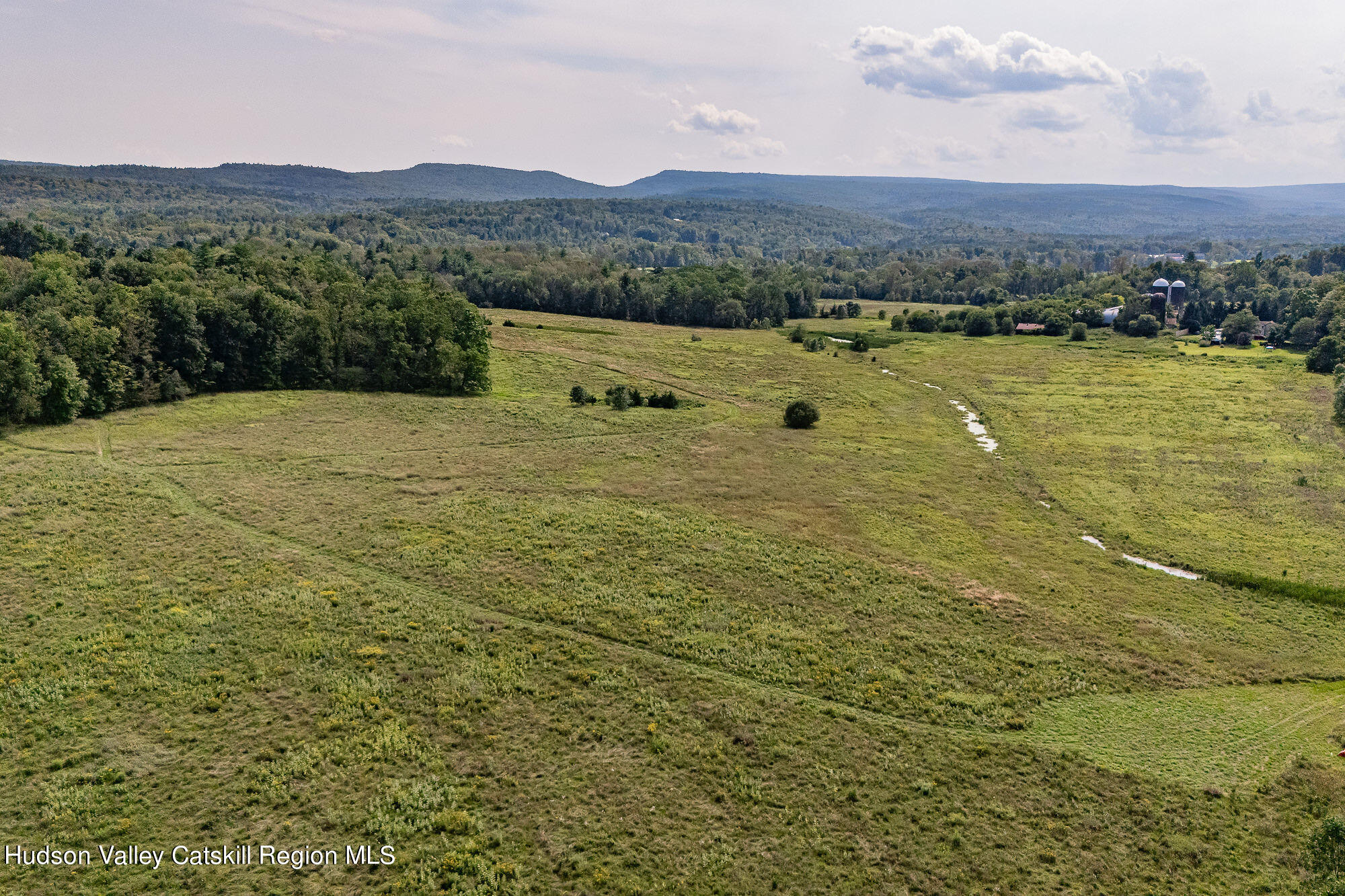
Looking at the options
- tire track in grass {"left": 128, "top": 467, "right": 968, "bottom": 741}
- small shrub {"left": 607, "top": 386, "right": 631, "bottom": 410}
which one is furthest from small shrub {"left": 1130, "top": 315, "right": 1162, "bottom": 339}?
tire track in grass {"left": 128, "top": 467, "right": 968, "bottom": 741}

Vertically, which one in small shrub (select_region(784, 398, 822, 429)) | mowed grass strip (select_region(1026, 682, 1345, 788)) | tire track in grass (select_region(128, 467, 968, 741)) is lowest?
mowed grass strip (select_region(1026, 682, 1345, 788))

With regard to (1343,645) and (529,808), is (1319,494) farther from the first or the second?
(529,808)

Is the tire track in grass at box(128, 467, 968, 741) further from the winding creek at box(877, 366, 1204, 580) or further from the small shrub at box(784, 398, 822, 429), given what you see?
the small shrub at box(784, 398, 822, 429)

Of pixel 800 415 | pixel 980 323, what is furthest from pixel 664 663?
pixel 980 323

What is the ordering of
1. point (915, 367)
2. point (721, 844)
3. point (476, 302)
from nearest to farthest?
point (721, 844) → point (915, 367) → point (476, 302)

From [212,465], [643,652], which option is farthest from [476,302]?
[643,652]

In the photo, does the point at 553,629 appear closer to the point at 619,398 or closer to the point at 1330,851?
the point at 1330,851

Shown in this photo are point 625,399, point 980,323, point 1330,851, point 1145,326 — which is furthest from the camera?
point 980,323
